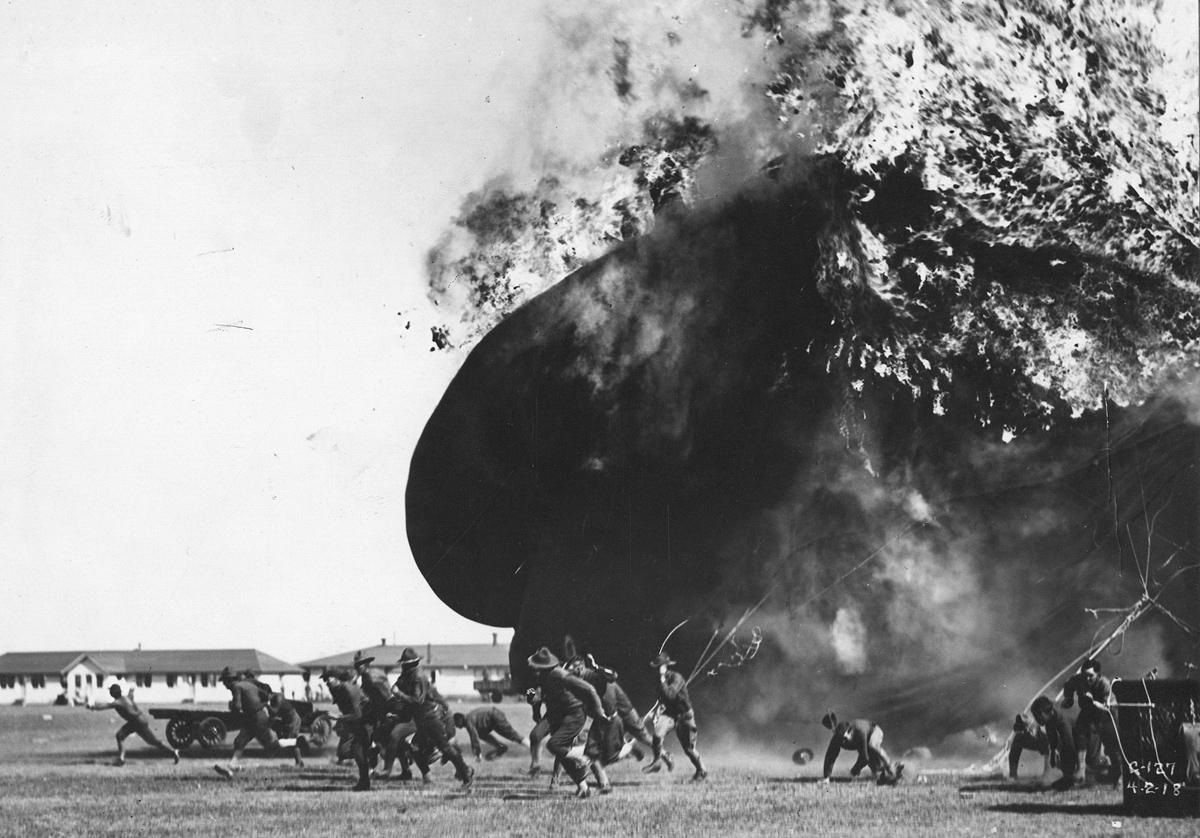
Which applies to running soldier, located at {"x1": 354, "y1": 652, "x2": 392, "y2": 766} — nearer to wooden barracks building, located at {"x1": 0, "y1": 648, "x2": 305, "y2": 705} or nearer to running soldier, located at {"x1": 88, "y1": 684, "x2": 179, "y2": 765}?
wooden barracks building, located at {"x1": 0, "y1": 648, "x2": 305, "y2": 705}

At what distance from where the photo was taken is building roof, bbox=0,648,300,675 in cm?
867

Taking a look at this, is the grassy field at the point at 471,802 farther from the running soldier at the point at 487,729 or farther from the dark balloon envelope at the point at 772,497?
the dark balloon envelope at the point at 772,497

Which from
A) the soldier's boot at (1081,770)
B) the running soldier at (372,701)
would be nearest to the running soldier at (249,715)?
the running soldier at (372,701)

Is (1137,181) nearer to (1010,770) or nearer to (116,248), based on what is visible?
(1010,770)

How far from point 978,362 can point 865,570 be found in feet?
5.93

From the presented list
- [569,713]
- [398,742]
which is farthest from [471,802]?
[569,713]

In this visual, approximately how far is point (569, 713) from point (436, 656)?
3.36 feet

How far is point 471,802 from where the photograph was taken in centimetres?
855

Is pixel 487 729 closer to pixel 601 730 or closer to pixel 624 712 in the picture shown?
pixel 601 730

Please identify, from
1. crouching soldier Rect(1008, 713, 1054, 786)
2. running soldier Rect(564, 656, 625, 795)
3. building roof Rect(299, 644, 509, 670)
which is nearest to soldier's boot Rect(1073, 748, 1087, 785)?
crouching soldier Rect(1008, 713, 1054, 786)

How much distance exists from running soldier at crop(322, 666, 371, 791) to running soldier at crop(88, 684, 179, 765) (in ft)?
4.06

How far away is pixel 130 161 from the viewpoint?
8906mm

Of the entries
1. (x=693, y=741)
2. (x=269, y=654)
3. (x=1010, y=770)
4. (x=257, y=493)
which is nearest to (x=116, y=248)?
(x=257, y=493)

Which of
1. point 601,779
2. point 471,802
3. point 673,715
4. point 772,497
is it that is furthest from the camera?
point 772,497
